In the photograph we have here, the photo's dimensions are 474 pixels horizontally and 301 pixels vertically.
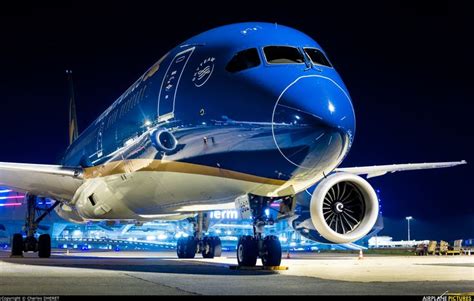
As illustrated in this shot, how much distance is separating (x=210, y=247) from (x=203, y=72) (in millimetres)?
13088

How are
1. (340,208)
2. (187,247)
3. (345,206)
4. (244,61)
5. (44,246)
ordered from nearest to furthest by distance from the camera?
(244,61) → (340,208) → (345,206) → (44,246) → (187,247)

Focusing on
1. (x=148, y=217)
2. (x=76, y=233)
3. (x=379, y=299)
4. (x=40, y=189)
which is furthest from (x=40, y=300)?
(x=76, y=233)

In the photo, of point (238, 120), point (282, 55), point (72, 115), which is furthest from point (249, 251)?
point (72, 115)

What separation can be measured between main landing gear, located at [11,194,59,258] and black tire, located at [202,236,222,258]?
18.5 feet

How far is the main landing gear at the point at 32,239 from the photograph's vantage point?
79.8 ft

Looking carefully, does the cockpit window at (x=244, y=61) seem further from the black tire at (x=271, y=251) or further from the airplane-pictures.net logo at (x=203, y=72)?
the black tire at (x=271, y=251)

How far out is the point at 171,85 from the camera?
44.9 feet

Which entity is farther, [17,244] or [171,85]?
[17,244]

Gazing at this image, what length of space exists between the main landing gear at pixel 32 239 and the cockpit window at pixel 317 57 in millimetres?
14919

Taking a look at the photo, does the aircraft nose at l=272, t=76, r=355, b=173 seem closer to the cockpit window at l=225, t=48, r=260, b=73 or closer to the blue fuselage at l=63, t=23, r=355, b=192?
the blue fuselage at l=63, t=23, r=355, b=192

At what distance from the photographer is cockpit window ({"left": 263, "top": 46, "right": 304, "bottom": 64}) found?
12.3 m

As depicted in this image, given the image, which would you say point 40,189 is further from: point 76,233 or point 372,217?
point 76,233

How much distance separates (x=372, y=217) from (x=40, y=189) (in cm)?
1213

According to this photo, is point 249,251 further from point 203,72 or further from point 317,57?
point 317,57
